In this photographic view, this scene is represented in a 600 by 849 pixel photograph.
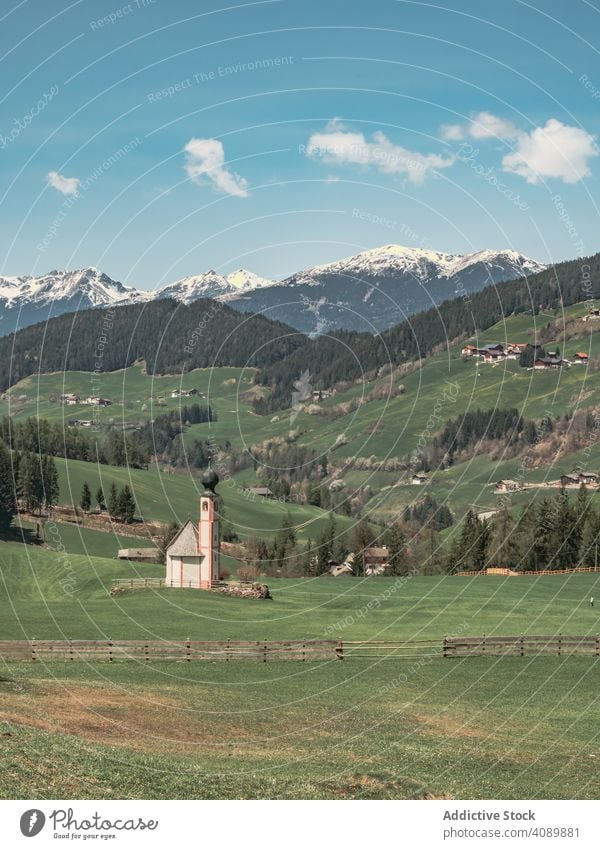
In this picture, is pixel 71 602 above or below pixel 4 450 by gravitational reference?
below

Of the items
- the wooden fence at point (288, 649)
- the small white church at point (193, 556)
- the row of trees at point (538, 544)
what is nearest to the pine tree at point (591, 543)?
the row of trees at point (538, 544)

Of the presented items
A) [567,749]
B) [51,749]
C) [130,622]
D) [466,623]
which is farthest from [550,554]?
[51,749]

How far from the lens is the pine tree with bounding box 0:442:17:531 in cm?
19112

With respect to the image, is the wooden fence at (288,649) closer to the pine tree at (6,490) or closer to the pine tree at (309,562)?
the pine tree at (309,562)

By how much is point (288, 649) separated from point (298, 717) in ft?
59.7

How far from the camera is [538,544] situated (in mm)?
154750

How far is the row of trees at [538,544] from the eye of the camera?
151250mm

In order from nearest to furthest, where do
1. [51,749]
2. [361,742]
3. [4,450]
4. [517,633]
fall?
[51,749]
[361,742]
[517,633]
[4,450]

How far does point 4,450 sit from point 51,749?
16747 centimetres

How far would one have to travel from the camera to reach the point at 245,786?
3369 cm

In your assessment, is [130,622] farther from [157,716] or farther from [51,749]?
[51,749]

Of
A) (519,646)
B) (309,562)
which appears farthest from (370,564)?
(519,646)

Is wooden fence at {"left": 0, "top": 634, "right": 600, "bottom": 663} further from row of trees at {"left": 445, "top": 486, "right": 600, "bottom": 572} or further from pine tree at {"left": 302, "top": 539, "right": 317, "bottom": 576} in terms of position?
pine tree at {"left": 302, "top": 539, "right": 317, "bottom": 576}
